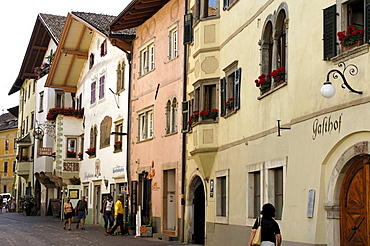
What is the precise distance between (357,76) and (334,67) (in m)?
0.88

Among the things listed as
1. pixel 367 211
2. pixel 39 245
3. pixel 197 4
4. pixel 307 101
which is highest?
pixel 197 4

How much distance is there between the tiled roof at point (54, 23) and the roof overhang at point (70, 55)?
3892mm

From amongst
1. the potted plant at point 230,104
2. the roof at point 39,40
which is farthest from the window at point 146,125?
the roof at point 39,40

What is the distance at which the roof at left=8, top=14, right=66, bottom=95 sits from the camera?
161ft

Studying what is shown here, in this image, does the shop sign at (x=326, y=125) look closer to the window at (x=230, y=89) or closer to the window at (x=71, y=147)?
the window at (x=230, y=89)

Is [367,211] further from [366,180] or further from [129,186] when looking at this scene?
[129,186]

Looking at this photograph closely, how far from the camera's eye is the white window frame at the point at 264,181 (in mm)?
15596

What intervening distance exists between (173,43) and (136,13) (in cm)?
315

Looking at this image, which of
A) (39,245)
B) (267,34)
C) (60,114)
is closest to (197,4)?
(267,34)

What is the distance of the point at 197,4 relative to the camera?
2262 cm

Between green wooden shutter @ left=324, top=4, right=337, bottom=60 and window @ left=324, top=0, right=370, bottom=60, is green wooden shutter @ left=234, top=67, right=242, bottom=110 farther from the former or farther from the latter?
window @ left=324, top=0, right=370, bottom=60

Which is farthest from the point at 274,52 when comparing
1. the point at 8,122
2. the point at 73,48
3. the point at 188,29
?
the point at 8,122

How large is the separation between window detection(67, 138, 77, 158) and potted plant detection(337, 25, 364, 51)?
32066 mm

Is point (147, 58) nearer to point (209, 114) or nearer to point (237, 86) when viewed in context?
point (209, 114)
